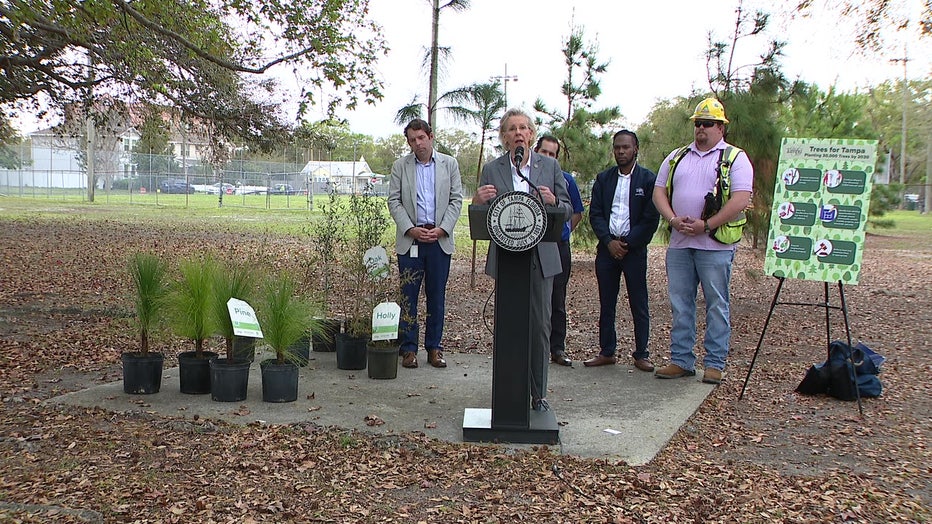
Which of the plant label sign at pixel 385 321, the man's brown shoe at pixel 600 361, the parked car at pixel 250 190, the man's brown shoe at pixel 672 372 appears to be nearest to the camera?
the plant label sign at pixel 385 321

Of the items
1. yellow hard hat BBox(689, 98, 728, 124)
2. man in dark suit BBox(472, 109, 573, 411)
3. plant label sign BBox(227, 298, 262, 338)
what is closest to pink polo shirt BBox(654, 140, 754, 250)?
yellow hard hat BBox(689, 98, 728, 124)

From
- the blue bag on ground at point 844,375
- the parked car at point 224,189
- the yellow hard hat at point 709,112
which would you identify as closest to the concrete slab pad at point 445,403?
the blue bag on ground at point 844,375

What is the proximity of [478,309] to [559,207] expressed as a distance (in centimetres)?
539

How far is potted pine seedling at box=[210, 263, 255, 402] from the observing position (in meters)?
4.84

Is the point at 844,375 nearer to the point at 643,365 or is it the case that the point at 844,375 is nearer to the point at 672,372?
the point at 672,372

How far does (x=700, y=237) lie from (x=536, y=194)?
66.9 inches

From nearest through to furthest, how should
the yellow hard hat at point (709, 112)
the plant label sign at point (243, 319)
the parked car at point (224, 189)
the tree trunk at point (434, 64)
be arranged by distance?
the plant label sign at point (243, 319)
the yellow hard hat at point (709, 112)
the tree trunk at point (434, 64)
the parked car at point (224, 189)

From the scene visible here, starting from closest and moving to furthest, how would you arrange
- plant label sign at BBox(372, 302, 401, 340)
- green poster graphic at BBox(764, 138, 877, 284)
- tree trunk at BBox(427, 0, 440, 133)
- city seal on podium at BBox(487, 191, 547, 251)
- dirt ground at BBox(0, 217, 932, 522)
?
1. dirt ground at BBox(0, 217, 932, 522)
2. city seal on podium at BBox(487, 191, 547, 251)
3. green poster graphic at BBox(764, 138, 877, 284)
4. plant label sign at BBox(372, 302, 401, 340)
5. tree trunk at BBox(427, 0, 440, 133)

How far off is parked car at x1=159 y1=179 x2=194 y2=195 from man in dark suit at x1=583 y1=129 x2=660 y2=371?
40938 mm

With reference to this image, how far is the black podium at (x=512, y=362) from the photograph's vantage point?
4184mm

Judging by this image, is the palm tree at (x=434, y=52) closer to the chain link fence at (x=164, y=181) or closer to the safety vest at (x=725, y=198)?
the safety vest at (x=725, y=198)

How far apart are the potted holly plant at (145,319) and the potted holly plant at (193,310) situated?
11cm

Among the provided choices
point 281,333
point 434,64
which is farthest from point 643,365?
point 434,64

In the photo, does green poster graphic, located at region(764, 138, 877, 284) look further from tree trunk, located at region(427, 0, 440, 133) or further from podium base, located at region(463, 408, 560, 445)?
tree trunk, located at region(427, 0, 440, 133)
